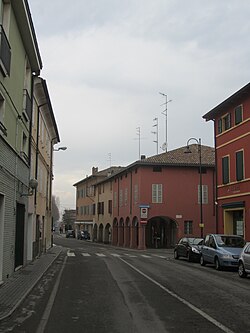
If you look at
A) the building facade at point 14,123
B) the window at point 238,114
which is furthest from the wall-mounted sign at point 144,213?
the building facade at point 14,123

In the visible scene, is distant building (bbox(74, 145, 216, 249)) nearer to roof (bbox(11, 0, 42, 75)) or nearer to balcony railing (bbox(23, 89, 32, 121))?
roof (bbox(11, 0, 42, 75))

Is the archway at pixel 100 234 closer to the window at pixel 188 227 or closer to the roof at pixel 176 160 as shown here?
the roof at pixel 176 160

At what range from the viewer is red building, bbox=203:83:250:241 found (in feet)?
91.9

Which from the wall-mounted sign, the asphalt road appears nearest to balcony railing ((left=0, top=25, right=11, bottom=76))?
the asphalt road

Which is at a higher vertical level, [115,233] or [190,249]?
[115,233]

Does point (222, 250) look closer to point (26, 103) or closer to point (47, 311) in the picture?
point (26, 103)

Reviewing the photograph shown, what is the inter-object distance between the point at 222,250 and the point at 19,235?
9395 millimetres

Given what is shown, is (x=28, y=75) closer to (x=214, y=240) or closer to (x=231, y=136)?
(x=214, y=240)

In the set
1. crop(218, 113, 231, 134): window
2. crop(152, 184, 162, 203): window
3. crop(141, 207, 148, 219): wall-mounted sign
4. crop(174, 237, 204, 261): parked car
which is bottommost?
crop(174, 237, 204, 261): parked car

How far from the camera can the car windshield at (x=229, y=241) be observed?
2286cm

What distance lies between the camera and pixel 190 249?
27781 mm

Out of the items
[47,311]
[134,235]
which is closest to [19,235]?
[47,311]

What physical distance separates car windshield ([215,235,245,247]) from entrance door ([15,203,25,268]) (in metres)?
9.47

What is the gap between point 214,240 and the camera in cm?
2330
